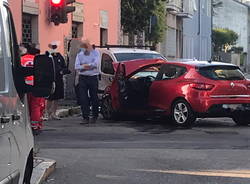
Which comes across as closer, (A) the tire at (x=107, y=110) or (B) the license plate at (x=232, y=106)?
(B) the license plate at (x=232, y=106)

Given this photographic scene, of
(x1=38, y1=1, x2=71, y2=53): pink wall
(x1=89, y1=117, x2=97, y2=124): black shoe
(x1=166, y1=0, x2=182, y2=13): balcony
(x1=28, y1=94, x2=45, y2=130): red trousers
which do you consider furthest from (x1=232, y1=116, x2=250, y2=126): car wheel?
(x1=166, y1=0, x2=182, y2=13): balcony

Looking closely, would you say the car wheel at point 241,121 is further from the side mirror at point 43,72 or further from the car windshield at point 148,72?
the side mirror at point 43,72

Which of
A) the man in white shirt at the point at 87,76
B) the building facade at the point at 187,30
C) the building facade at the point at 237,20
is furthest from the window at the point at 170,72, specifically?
the building facade at the point at 237,20

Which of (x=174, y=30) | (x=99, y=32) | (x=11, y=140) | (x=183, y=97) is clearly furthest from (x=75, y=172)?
(x=174, y=30)

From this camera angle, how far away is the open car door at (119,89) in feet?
46.8

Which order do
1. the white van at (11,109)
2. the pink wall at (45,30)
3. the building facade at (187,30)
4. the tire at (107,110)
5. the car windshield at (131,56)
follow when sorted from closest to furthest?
the white van at (11,109)
the tire at (107,110)
the car windshield at (131,56)
the pink wall at (45,30)
the building facade at (187,30)

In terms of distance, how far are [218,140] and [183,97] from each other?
2080mm

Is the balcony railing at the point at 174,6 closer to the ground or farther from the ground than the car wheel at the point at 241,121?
farther from the ground

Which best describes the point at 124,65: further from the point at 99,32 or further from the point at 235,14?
the point at 235,14

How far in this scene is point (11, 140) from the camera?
4.61 meters

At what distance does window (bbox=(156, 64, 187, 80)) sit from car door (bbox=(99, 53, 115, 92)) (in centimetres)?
360

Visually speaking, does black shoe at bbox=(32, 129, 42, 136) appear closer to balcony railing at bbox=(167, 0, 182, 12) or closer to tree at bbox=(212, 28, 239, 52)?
balcony railing at bbox=(167, 0, 182, 12)

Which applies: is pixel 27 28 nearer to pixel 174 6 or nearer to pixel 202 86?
pixel 202 86

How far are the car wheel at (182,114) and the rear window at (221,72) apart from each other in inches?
29.0
